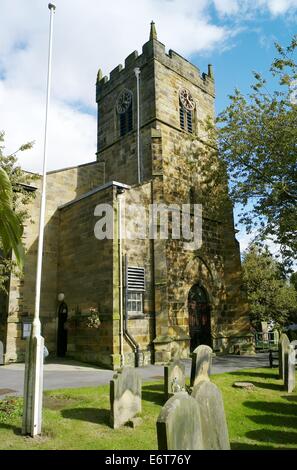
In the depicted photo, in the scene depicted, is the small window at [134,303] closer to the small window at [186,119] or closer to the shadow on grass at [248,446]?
the shadow on grass at [248,446]

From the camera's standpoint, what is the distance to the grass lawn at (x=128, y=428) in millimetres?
6375

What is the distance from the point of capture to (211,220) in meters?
21.1

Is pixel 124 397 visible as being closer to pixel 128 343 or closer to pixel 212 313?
pixel 128 343

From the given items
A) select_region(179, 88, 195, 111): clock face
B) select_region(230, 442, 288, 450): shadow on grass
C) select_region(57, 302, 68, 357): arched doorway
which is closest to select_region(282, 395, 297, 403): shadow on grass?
select_region(230, 442, 288, 450): shadow on grass

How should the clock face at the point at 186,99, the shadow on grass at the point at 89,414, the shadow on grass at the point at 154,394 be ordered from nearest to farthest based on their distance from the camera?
1. the shadow on grass at the point at 89,414
2. the shadow on grass at the point at 154,394
3. the clock face at the point at 186,99

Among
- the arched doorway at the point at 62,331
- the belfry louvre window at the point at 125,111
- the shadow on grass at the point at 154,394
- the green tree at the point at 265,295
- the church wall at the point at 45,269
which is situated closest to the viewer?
the shadow on grass at the point at 154,394

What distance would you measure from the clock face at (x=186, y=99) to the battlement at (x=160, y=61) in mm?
1082

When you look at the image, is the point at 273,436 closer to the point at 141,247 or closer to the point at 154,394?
the point at 154,394

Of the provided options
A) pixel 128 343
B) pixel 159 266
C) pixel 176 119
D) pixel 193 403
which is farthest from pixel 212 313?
pixel 193 403

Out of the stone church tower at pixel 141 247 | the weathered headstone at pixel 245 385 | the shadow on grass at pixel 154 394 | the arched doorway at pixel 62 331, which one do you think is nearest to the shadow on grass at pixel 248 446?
the shadow on grass at pixel 154 394

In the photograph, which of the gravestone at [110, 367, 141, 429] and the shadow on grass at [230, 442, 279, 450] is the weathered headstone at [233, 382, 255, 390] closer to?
the gravestone at [110, 367, 141, 429]

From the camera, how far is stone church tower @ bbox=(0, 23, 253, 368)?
15836mm

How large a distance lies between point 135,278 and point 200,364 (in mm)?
6654
